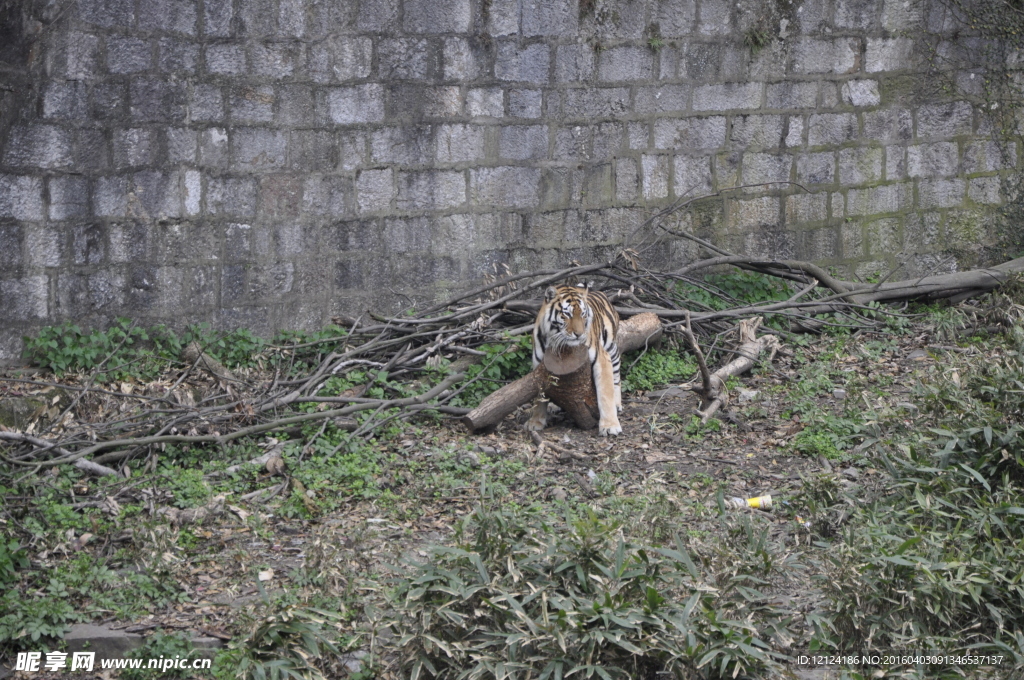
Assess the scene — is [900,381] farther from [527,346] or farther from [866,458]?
[527,346]

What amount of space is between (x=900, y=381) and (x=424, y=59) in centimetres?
403

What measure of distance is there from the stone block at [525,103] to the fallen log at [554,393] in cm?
244

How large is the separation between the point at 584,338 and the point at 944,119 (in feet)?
15.5

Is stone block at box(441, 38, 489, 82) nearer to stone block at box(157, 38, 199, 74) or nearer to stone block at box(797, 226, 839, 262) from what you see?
stone block at box(157, 38, 199, 74)

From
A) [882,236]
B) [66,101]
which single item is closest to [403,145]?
[66,101]

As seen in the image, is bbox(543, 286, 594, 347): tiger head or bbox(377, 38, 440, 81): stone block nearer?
bbox(543, 286, 594, 347): tiger head

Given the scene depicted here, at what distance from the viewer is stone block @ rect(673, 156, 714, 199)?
833 cm

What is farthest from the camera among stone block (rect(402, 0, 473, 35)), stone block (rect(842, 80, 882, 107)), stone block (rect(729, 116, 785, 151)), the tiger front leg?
stone block (rect(842, 80, 882, 107))

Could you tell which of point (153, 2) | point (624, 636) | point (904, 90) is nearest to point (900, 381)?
point (904, 90)

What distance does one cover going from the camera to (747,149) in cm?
847

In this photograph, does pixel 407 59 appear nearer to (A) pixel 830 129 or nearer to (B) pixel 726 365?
(B) pixel 726 365

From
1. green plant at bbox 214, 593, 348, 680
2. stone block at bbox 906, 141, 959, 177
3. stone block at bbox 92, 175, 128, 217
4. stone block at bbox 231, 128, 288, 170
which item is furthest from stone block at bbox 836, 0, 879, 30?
green plant at bbox 214, 593, 348, 680

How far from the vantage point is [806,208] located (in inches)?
343

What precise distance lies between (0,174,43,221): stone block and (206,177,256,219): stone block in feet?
3.54
